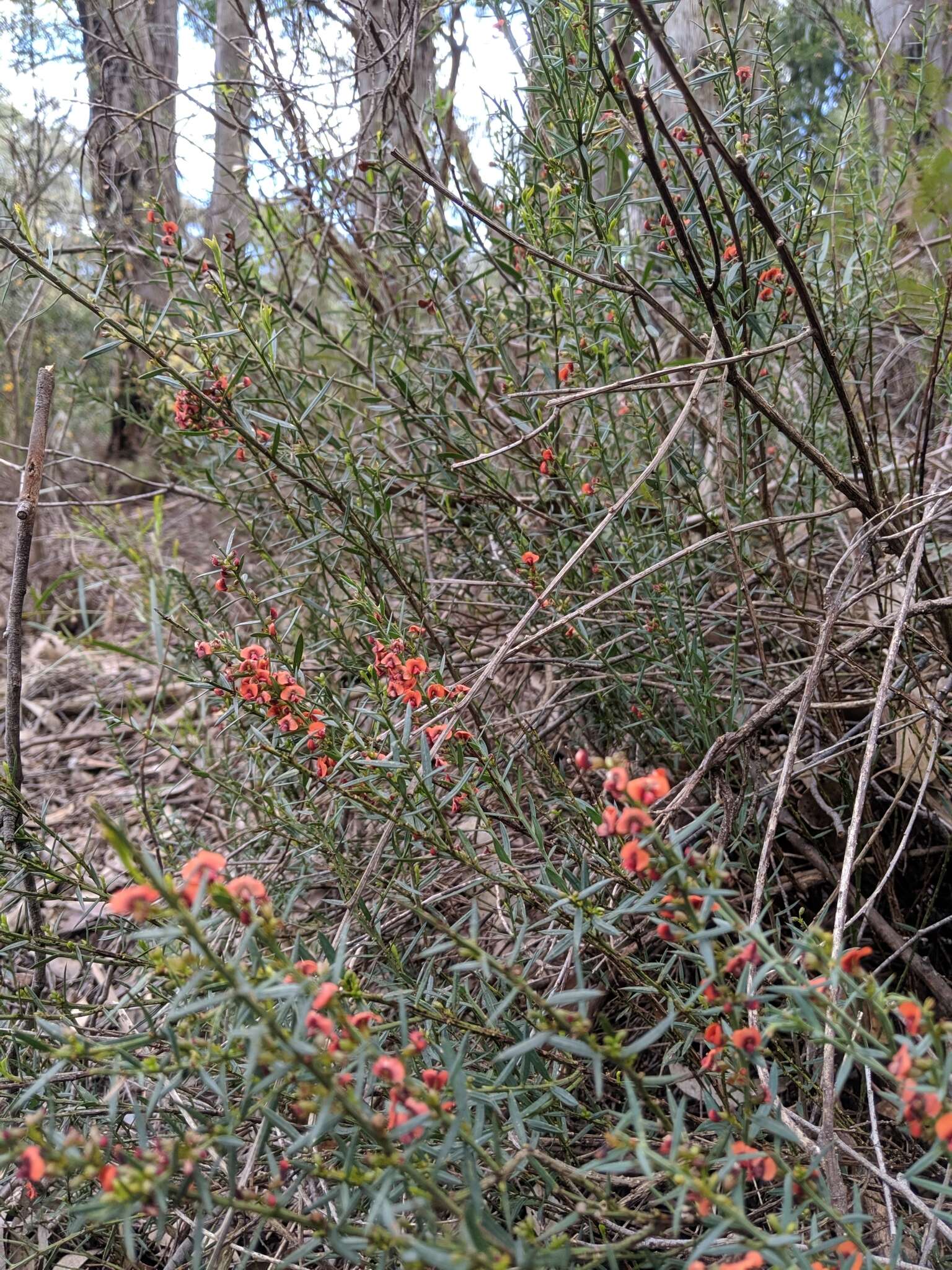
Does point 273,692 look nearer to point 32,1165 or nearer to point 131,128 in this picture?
point 32,1165

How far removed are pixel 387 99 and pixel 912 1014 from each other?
2700 millimetres

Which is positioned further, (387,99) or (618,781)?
(387,99)

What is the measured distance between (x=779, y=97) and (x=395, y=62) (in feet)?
3.62

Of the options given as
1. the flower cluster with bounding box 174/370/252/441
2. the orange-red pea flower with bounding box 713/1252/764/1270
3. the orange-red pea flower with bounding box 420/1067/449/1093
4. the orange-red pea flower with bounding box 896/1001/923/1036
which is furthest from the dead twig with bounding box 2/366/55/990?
the orange-red pea flower with bounding box 896/1001/923/1036

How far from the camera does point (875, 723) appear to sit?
1.34m

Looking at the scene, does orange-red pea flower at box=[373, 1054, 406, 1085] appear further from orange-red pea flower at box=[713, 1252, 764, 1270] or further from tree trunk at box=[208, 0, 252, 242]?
tree trunk at box=[208, 0, 252, 242]

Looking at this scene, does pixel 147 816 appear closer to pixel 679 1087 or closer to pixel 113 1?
pixel 679 1087

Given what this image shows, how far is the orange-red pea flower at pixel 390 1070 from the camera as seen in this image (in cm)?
84

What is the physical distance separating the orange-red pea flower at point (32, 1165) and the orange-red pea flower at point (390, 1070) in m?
0.30

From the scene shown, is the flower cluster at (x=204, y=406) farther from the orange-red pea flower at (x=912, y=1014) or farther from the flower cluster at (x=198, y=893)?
the orange-red pea flower at (x=912, y=1014)

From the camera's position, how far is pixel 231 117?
3.05 meters

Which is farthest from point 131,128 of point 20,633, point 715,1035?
point 715,1035

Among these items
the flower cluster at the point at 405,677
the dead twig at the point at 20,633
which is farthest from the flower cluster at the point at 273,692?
the dead twig at the point at 20,633

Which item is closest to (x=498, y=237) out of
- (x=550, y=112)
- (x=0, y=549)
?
(x=550, y=112)
